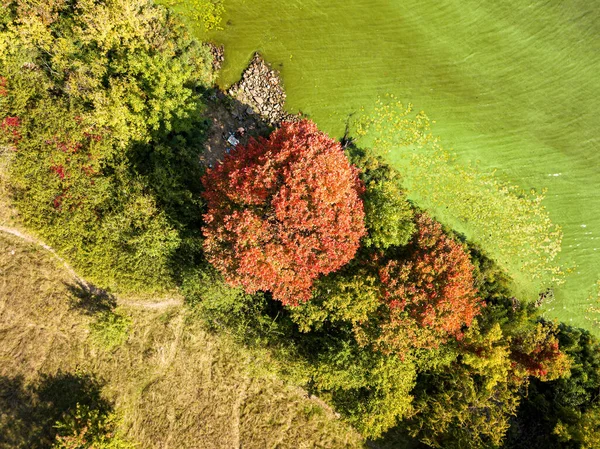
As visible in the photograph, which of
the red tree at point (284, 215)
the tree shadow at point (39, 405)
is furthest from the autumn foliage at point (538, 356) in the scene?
the tree shadow at point (39, 405)

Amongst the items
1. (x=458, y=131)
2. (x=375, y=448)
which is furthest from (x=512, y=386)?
(x=458, y=131)

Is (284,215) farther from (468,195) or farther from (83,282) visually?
(83,282)

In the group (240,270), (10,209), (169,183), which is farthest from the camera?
(10,209)

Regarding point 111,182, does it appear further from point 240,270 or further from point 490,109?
point 490,109

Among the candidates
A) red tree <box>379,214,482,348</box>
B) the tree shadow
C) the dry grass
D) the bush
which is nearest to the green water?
the bush

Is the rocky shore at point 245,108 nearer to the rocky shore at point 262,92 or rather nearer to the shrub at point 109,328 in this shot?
the rocky shore at point 262,92

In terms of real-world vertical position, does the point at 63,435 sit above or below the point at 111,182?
below

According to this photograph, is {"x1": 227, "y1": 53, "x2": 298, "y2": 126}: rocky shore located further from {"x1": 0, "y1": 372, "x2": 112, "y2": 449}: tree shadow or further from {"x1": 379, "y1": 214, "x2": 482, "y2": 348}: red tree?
{"x1": 0, "y1": 372, "x2": 112, "y2": 449}: tree shadow
